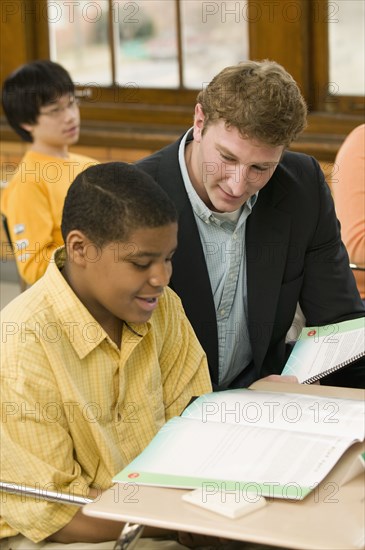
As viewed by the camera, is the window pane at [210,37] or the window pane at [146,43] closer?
the window pane at [210,37]

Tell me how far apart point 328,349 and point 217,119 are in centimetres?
56

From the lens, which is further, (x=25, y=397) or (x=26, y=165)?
(x=26, y=165)

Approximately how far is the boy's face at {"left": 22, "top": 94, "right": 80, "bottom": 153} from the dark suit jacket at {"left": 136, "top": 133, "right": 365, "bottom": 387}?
1.59m

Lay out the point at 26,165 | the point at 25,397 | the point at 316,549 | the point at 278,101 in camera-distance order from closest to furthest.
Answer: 1. the point at 316,549
2. the point at 25,397
3. the point at 278,101
4. the point at 26,165

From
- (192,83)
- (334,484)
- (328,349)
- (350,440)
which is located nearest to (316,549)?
(334,484)

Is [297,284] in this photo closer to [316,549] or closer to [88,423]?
[88,423]

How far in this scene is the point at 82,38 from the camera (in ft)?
16.6

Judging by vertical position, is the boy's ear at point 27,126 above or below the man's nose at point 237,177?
below

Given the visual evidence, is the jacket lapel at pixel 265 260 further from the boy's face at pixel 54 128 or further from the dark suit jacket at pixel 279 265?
the boy's face at pixel 54 128

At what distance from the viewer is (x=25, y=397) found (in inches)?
65.5

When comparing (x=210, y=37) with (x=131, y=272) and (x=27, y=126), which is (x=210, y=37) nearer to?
(x=27, y=126)

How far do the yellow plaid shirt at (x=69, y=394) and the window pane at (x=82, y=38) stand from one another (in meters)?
3.22

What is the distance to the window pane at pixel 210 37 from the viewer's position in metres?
4.53

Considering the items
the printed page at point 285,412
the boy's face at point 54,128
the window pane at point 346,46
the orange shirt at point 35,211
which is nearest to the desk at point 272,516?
the printed page at point 285,412
